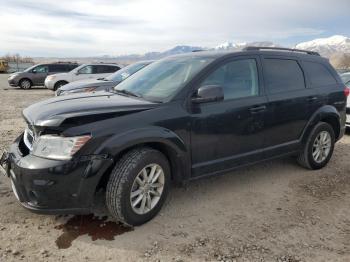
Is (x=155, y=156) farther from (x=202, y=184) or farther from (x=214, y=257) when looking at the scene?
(x=202, y=184)

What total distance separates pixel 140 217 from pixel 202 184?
1.38 meters

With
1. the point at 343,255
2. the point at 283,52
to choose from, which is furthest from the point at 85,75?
the point at 343,255

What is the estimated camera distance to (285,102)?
4.47m

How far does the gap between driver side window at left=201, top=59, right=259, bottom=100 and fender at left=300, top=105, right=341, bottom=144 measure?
1.20 metres

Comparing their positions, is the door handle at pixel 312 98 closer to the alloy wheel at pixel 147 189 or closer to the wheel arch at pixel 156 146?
the wheel arch at pixel 156 146

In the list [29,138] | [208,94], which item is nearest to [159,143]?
[208,94]

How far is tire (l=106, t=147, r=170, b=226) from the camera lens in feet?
10.3

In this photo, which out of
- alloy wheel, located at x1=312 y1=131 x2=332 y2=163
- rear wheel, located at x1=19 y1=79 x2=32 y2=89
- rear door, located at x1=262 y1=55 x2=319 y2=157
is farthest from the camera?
rear wheel, located at x1=19 y1=79 x2=32 y2=89

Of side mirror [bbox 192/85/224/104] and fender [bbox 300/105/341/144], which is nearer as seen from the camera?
side mirror [bbox 192/85/224/104]

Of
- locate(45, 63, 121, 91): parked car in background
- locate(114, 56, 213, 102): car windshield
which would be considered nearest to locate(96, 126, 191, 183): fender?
locate(114, 56, 213, 102): car windshield

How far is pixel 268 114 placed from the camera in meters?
4.26

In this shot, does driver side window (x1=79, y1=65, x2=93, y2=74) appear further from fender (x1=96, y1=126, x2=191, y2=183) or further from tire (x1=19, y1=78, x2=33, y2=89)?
fender (x1=96, y1=126, x2=191, y2=183)

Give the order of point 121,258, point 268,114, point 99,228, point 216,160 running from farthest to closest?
point 268,114
point 216,160
point 99,228
point 121,258

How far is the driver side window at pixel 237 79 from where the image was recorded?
387cm
